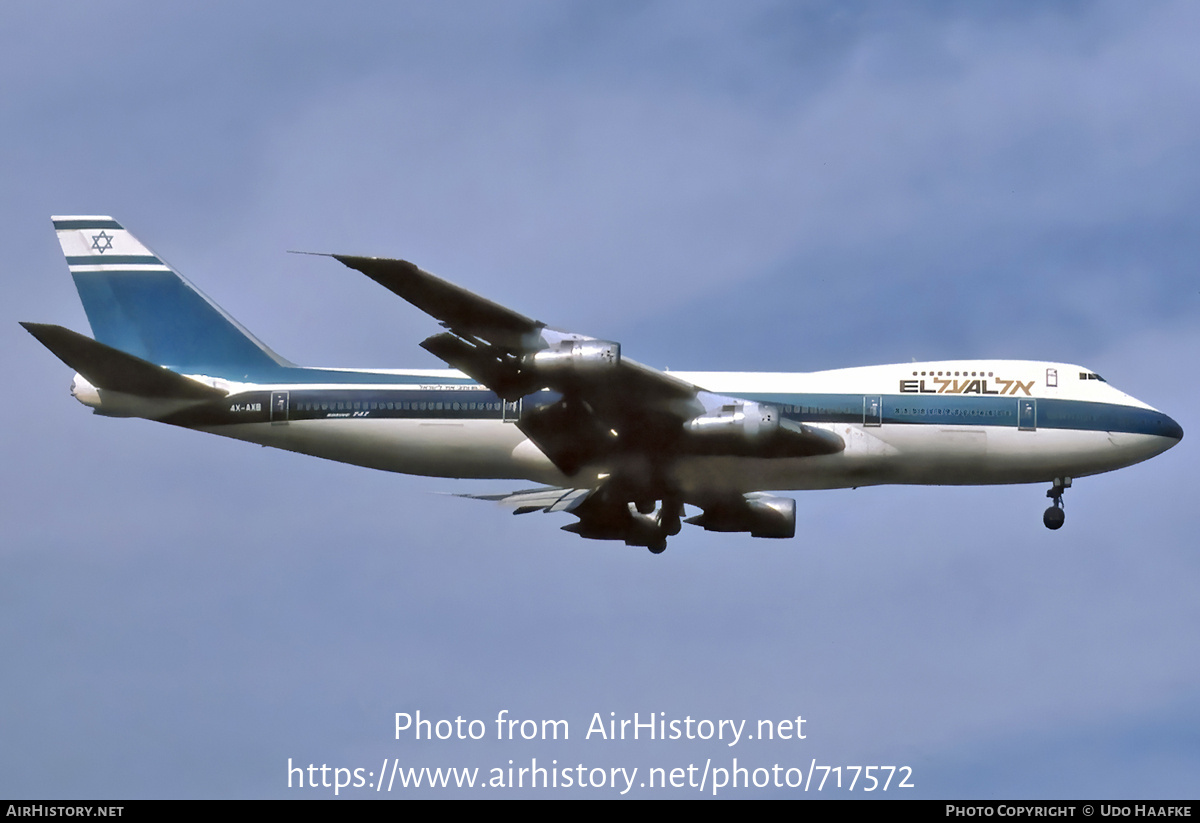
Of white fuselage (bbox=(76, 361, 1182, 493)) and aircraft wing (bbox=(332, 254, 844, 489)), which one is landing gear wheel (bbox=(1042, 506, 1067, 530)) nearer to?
white fuselage (bbox=(76, 361, 1182, 493))

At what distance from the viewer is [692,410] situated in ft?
116

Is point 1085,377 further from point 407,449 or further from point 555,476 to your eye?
point 407,449

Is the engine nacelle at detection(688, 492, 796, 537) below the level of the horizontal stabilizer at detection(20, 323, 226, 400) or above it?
below

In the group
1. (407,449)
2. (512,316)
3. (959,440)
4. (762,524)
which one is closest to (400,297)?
(512,316)

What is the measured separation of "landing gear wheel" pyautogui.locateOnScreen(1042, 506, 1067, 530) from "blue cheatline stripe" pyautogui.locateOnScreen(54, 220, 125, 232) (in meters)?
30.9

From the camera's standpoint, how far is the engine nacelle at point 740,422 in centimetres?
3428

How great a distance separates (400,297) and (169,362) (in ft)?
45.7

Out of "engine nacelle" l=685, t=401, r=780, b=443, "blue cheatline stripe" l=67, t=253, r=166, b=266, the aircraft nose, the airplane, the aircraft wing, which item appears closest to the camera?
the aircraft wing

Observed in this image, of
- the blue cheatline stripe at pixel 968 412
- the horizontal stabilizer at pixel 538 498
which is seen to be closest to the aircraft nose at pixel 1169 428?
the blue cheatline stripe at pixel 968 412

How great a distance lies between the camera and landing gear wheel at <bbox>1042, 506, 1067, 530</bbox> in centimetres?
4131

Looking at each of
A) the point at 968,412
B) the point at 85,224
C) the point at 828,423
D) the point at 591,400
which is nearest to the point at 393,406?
the point at 591,400

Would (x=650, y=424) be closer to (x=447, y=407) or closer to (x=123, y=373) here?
(x=447, y=407)

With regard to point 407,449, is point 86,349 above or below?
above

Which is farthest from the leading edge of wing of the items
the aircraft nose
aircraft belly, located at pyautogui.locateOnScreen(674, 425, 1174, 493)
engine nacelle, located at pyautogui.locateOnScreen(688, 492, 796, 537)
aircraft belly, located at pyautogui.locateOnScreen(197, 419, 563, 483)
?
the aircraft nose
